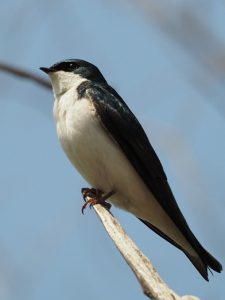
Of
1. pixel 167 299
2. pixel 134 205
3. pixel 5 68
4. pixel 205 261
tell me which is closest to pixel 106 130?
pixel 134 205

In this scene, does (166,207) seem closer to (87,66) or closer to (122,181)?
(122,181)

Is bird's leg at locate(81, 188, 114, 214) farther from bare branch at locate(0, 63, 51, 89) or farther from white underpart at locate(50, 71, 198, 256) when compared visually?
bare branch at locate(0, 63, 51, 89)

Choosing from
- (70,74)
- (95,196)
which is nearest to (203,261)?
(95,196)

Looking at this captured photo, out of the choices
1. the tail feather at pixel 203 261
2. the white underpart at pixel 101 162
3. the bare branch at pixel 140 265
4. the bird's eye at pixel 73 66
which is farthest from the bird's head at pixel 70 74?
the bare branch at pixel 140 265

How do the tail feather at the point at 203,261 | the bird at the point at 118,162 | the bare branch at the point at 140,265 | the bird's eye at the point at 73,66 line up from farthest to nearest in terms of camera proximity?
the bird's eye at the point at 73,66
the bird at the point at 118,162
the tail feather at the point at 203,261
the bare branch at the point at 140,265

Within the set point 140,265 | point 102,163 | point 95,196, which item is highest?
point 102,163

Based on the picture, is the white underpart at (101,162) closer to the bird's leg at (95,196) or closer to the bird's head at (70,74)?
the bird's leg at (95,196)

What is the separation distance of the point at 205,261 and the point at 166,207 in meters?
0.39

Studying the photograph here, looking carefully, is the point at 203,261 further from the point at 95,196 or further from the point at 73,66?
the point at 73,66

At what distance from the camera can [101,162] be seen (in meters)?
5.11

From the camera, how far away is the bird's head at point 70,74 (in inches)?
216

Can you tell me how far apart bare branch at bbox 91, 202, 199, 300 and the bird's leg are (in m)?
0.70

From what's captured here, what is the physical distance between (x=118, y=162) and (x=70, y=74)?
0.78 m

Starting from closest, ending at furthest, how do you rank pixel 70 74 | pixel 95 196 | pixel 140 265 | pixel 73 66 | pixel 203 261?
1. pixel 140 265
2. pixel 203 261
3. pixel 95 196
4. pixel 70 74
5. pixel 73 66
